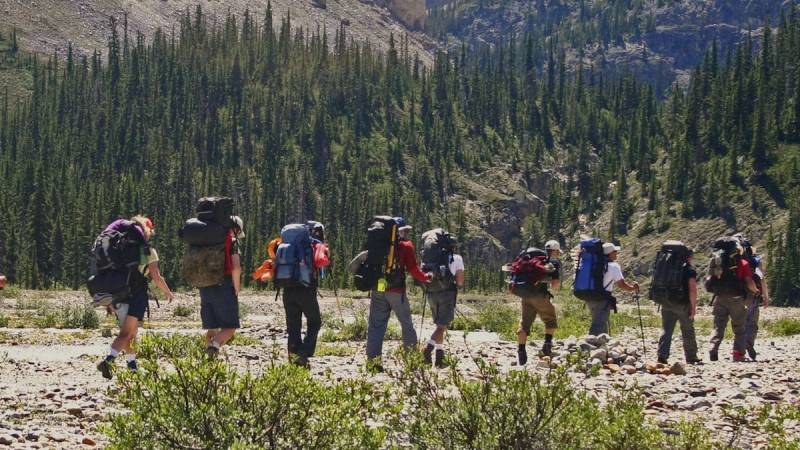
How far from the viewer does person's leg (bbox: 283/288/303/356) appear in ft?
48.1

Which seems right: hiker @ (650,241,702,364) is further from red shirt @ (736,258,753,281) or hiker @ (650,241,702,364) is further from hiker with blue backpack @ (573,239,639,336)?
red shirt @ (736,258,753,281)

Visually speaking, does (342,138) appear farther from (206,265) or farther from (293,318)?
(206,265)

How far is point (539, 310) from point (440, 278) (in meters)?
1.86

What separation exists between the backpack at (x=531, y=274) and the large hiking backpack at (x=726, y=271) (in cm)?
327

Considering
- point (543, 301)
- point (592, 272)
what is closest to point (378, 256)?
point (543, 301)

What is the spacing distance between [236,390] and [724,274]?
12.2 m

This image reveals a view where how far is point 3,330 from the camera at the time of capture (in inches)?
1091

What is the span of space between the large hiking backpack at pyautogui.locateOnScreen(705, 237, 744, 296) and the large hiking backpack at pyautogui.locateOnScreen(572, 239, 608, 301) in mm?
2199

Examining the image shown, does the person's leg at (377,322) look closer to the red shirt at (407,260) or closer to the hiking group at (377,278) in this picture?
the hiking group at (377,278)

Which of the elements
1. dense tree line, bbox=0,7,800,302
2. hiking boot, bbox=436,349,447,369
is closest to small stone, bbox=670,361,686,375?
hiking boot, bbox=436,349,447,369

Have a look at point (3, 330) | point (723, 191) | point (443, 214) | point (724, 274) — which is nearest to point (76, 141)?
point (443, 214)

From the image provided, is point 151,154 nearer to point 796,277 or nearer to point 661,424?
point 796,277

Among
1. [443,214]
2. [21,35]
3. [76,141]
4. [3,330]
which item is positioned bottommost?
[3,330]

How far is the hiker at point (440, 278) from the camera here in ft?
53.2
